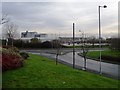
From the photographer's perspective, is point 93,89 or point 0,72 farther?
point 0,72

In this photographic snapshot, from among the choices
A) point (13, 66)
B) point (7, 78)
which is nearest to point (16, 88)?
point (7, 78)

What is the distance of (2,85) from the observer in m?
11.5

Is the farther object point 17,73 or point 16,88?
point 17,73

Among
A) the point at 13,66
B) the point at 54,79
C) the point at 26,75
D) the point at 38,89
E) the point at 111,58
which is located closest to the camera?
the point at 38,89

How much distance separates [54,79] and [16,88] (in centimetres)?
265

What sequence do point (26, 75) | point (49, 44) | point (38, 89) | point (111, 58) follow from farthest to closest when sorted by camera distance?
point (49, 44)
point (111, 58)
point (26, 75)
point (38, 89)

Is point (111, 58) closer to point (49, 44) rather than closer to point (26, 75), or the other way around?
point (26, 75)

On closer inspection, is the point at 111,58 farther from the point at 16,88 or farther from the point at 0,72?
the point at 16,88

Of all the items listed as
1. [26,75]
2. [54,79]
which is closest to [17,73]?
[26,75]

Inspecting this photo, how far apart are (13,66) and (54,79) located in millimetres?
4036

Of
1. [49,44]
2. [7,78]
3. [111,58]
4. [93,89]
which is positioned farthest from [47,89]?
[49,44]

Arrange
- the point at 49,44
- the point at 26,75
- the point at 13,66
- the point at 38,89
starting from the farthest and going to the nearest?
1. the point at 49,44
2. the point at 13,66
3. the point at 26,75
4. the point at 38,89

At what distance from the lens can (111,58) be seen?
40125 millimetres

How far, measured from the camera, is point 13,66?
15.9 m
